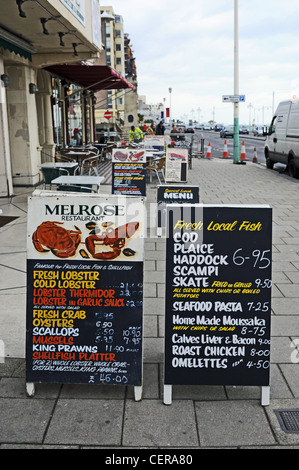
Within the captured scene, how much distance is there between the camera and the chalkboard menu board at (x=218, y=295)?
3.33 m

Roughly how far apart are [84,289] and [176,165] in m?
11.6

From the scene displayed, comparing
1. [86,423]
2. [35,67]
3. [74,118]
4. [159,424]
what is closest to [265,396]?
[159,424]

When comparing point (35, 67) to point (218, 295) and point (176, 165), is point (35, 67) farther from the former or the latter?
point (218, 295)

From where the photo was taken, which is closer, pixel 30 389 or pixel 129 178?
pixel 30 389

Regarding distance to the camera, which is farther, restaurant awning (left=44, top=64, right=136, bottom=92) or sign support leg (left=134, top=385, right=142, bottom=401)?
restaurant awning (left=44, top=64, right=136, bottom=92)

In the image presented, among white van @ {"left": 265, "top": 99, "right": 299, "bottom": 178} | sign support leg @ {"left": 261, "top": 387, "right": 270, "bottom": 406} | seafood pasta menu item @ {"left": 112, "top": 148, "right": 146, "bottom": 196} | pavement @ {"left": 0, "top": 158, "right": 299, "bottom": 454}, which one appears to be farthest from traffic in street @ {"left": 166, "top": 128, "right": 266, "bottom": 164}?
sign support leg @ {"left": 261, "top": 387, "right": 270, "bottom": 406}

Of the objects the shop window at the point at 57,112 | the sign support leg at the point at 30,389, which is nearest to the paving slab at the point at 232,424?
the sign support leg at the point at 30,389

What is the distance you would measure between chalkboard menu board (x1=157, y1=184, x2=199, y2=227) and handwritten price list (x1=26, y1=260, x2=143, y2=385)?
3.86m

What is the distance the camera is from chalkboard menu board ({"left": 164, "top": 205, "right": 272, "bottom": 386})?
333 cm

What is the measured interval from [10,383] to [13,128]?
10236mm

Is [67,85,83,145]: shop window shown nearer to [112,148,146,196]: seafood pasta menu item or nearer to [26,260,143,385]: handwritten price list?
[112,148,146,196]: seafood pasta menu item

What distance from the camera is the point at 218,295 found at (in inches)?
134

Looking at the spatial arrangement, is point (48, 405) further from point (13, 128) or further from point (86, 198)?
point (13, 128)

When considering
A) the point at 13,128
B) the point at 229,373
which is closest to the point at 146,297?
the point at 229,373
